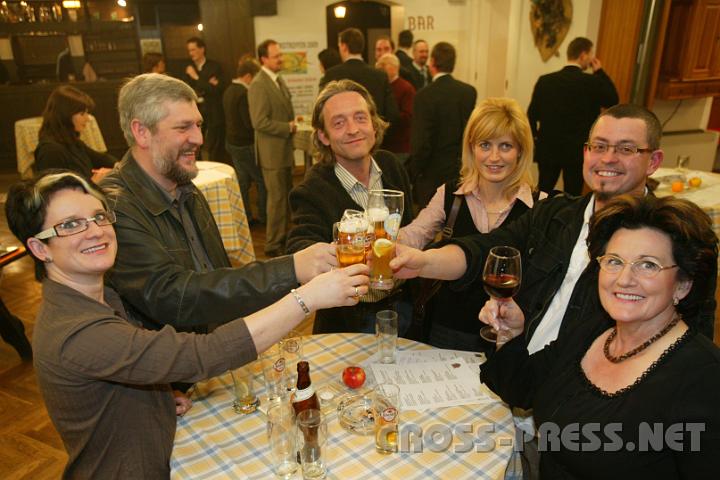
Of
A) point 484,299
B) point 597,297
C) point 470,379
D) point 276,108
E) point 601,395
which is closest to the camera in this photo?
point 601,395

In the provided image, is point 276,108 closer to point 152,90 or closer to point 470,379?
point 152,90

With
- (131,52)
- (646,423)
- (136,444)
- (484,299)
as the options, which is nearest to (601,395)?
(646,423)

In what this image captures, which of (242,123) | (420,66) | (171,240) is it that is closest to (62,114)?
(242,123)

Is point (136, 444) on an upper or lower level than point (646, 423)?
lower

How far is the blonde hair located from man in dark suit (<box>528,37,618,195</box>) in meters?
2.96

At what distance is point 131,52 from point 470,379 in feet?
32.3

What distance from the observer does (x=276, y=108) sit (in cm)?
535

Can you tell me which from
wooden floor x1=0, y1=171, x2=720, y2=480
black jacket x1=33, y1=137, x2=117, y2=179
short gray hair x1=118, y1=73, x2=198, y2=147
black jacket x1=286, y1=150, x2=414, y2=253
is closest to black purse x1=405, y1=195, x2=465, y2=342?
black jacket x1=286, y1=150, x2=414, y2=253

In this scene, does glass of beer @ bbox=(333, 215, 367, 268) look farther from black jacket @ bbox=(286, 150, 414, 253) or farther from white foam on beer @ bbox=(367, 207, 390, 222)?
black jacket @ bbox=(286, 150, 414, 253)

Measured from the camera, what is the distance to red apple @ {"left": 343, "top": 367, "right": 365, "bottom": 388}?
183 cm

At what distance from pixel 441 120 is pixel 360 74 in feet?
2.84

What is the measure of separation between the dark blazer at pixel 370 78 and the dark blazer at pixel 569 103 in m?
1.45

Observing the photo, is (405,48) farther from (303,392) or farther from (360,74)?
(303,392)

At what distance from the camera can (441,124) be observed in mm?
4738
